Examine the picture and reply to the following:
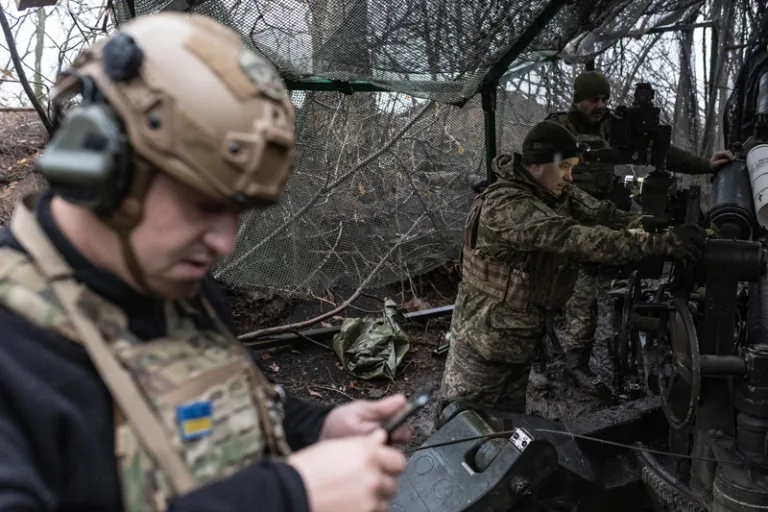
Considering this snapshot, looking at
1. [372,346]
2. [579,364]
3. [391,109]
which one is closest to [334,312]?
[372,346]

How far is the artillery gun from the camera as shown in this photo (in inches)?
101

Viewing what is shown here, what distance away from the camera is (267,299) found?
633 cm

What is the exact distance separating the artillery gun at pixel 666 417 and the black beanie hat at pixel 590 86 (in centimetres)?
178

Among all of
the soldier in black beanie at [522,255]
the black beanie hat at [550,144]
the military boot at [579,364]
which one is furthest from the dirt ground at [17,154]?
the military boot at [579,364]

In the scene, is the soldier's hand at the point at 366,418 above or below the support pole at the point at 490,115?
below

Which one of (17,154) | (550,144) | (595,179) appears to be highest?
(17,154)

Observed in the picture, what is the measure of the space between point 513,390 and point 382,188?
2.78 m

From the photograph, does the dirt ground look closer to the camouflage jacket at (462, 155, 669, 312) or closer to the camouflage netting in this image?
the camouflage netting

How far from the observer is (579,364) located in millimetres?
5297

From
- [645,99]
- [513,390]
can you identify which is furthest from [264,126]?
[513,390]

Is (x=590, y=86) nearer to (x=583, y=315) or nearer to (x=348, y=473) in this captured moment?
(x=583, y=315)

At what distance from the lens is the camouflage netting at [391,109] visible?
374 centimetres

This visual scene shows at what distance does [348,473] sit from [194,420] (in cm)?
29

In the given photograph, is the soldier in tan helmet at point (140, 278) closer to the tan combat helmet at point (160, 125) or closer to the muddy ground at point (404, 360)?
the tan combat helmet at point (160, 125)
